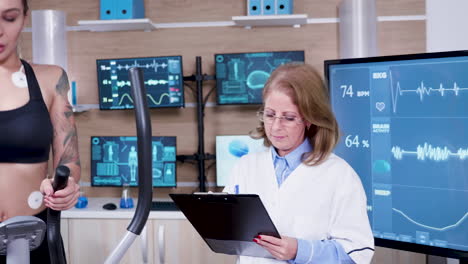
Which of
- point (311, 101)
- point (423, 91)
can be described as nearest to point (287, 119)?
point (311, 101)

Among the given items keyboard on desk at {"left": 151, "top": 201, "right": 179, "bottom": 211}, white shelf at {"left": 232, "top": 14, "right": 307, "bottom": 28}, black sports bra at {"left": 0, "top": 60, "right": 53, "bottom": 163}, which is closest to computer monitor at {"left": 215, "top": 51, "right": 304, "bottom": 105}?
white shelf at {"left": 232, "top": 14, "right": 307, "bottom": 28}

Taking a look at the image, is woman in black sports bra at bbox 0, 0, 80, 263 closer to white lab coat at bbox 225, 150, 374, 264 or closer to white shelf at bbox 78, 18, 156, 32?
white lab coat at bbox 225, 150, 374, 264

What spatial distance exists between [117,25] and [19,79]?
1.69 metres

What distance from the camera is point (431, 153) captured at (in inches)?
77.2

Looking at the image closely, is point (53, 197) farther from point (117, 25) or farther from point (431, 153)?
point (117, 25)

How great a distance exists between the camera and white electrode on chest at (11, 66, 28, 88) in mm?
1278

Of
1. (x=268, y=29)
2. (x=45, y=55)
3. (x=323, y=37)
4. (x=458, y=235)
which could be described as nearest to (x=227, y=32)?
(x=268, y=29)

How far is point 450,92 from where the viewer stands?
1.92 metres

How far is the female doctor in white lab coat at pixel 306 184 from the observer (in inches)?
54.6

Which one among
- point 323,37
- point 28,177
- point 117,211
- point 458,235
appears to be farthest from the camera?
point 323,37

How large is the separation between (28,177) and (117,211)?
1.42 metres

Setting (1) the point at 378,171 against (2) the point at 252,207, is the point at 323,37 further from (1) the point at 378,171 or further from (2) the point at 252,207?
(2) the point at 252,207

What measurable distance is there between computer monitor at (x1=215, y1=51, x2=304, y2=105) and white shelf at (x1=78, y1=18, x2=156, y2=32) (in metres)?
0.43

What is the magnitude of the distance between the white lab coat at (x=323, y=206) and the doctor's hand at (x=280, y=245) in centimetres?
9
